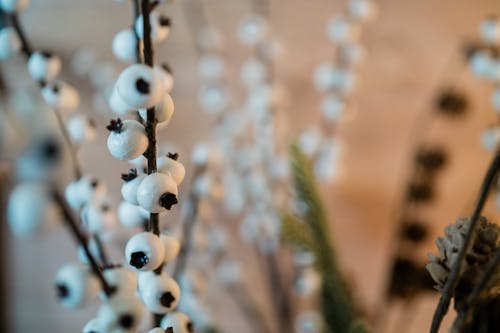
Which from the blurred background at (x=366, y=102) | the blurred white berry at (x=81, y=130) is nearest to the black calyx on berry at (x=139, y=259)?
the blurred white berry at (x=81, y=130)

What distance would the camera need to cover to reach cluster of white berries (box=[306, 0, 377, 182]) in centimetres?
45

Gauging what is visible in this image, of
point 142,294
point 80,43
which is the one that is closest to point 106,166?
point 80,43

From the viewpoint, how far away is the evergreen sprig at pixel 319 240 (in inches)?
13.4

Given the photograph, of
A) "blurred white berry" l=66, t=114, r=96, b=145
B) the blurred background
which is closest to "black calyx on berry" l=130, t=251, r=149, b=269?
"blurred white berry" l=66, t=114, r=96, b=145

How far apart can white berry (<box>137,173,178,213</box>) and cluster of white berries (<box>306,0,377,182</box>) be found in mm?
247

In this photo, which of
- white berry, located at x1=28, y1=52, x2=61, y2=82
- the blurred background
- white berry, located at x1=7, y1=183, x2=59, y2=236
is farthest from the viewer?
the blurred background

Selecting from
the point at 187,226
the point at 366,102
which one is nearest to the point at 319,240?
the point at 187,226

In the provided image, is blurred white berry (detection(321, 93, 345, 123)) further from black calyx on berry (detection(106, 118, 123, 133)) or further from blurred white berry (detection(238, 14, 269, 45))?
black calyx on berry (detection(106, 118, 123, 133))

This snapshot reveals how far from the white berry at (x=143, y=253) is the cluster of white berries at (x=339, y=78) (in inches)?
9.7

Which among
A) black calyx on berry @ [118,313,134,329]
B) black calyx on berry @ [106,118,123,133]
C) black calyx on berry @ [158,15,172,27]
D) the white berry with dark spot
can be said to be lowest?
black calyx on berry @ [118,313,134,329]

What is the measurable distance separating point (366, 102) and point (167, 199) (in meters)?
0.45

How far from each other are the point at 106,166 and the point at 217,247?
235mm

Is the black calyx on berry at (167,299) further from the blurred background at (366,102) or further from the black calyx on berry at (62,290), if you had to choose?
the blurred background at (366,102)

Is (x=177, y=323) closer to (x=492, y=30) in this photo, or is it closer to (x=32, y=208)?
(x=32, y=208)
